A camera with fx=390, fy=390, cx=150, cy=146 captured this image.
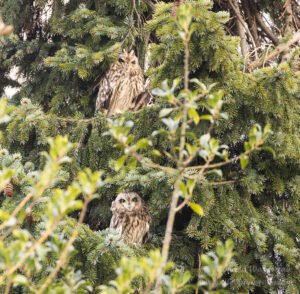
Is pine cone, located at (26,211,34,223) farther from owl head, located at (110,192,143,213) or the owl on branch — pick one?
the owl on branch

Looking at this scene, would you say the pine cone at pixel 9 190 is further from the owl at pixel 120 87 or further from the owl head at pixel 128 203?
the owl at pixel 120 87

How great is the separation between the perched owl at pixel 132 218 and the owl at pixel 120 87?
634mm

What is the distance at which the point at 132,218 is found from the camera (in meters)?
2.11

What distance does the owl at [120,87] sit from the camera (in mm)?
2504

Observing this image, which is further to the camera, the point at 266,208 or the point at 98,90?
the point at 98,90

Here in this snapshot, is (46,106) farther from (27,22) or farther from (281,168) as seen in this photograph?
(281,168)

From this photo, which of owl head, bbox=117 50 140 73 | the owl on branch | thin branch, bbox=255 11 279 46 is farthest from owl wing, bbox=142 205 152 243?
thin branch, bbox=255 11 279 46

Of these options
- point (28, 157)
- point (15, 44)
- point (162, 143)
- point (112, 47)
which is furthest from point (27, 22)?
point (162, 143)

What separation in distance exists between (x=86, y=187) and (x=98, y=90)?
80.3 inches

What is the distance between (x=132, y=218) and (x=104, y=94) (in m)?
0.85

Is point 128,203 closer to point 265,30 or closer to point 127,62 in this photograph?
point 127,62

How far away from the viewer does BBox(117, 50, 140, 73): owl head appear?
255 centimetres

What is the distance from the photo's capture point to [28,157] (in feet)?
7.77

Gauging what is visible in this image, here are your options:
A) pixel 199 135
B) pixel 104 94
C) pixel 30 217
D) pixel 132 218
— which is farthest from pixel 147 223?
pixel 104 94
